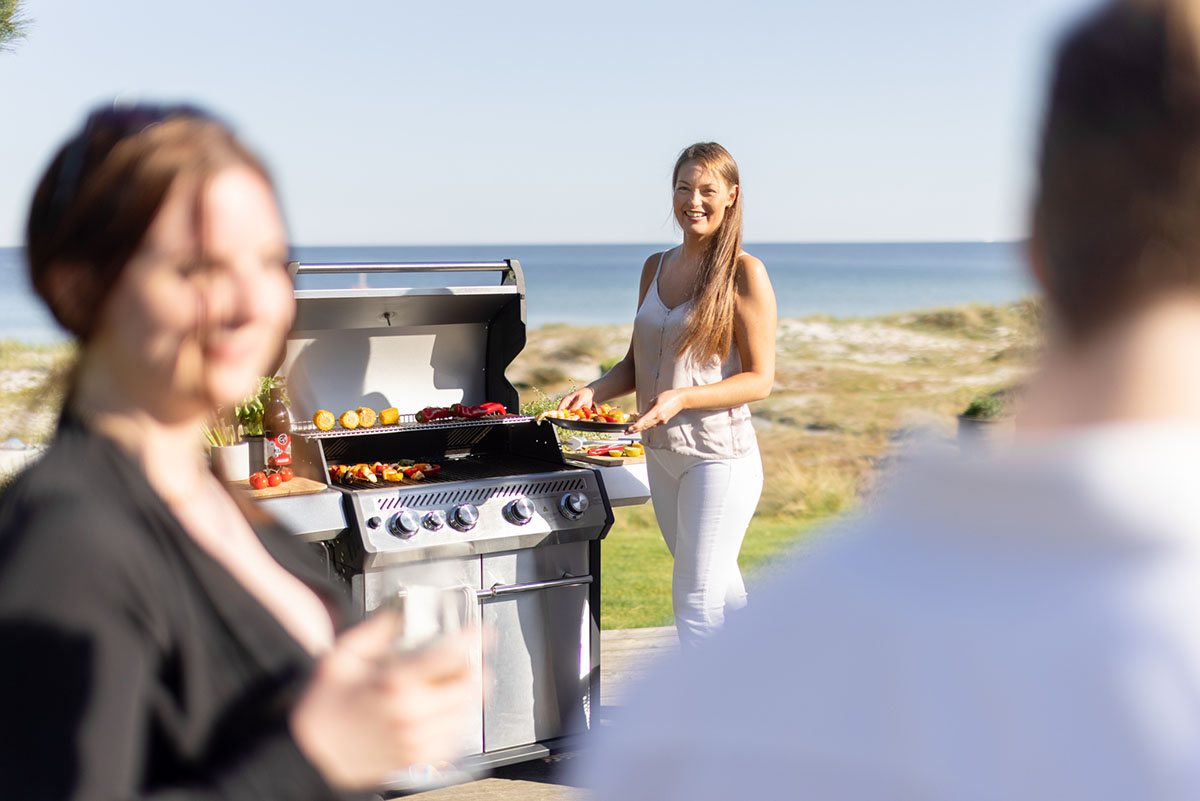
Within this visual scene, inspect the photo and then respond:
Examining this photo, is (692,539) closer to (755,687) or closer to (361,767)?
(361,767)

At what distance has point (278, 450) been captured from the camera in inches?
126

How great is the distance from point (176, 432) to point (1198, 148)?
2.72ft

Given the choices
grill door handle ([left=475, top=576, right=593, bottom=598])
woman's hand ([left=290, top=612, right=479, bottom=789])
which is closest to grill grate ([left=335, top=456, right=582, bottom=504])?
grill door handle ([left=475, top=576, right=593, bottom=598])

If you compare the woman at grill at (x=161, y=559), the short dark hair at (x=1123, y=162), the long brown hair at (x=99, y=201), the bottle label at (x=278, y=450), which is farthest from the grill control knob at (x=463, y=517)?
the short dark hair at (x=1123, y=162)

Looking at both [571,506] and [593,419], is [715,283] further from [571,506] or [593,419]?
[571,506]

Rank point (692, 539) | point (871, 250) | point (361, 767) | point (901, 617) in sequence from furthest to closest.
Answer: point (871, 250) < point (692, 539) < point (361, 767) < point (901, 617)

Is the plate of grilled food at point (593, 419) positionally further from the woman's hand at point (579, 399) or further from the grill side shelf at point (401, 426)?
the grill side shelf at point (401, 426)

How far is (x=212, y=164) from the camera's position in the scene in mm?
880

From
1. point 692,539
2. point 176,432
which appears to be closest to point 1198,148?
point 176,432

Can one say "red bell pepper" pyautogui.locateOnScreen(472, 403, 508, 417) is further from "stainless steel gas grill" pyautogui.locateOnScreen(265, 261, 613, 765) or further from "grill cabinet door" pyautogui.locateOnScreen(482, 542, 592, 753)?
Result: "grill cabinet door" pyautogui.locateOnScreen(482, 542, 592, 753)

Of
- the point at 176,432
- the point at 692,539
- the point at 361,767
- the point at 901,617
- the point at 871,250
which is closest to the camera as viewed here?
the point at 901,617

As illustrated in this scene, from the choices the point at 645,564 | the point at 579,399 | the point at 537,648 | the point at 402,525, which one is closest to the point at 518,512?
the point at 402,525

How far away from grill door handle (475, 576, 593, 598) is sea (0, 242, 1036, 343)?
1142 inches

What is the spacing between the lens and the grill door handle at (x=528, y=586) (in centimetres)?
320
